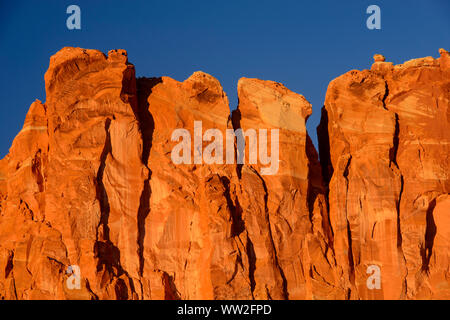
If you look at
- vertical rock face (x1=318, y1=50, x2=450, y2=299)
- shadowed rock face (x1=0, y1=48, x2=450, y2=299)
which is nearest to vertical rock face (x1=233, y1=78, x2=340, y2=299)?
shadowed rock face (x1=0, y1=48, x2=450, y2=299)

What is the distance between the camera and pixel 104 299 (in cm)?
4494

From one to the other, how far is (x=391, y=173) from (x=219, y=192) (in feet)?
21.8

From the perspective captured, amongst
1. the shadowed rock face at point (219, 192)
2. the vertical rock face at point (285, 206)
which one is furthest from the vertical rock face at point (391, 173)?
the vertical rock face at point (285, 206)

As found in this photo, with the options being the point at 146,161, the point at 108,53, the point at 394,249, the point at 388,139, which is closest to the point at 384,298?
the point at 394,249

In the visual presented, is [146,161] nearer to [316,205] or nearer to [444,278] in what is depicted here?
[316,205]

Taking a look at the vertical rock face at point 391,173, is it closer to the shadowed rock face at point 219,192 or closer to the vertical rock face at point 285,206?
the shadowed rock face at point 219,192

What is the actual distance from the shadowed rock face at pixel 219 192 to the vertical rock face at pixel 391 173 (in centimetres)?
5

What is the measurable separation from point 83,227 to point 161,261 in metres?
3.01

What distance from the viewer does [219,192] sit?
47219 millimetres

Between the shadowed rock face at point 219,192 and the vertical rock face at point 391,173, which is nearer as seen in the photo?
the shadowed rock face at point 219,192

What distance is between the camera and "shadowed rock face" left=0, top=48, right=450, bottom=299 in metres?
46.3

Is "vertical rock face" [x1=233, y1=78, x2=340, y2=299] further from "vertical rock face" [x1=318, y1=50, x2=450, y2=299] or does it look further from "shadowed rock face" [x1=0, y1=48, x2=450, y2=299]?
"vertical rock face" [x1=318, y1=50, x2=450, y2=299]

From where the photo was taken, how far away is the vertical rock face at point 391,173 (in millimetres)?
48469

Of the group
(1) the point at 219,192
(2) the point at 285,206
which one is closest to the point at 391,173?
(2) the point at 285,206
